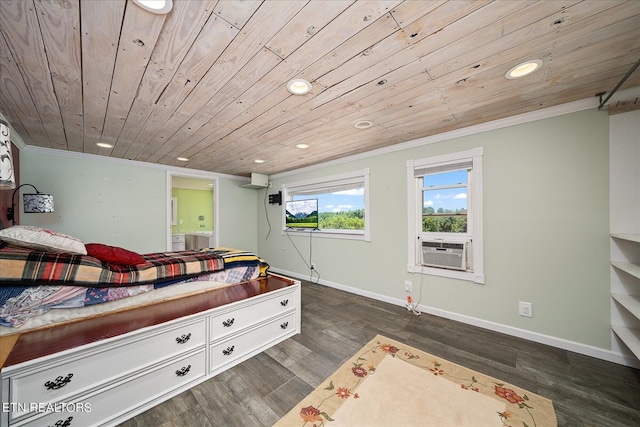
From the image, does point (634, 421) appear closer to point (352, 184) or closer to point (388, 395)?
point (388, 395)

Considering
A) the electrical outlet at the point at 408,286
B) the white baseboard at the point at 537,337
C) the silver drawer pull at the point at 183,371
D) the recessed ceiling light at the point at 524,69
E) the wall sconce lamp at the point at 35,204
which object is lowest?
the white baseboard at the point at 537,337

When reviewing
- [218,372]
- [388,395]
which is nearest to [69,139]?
[218,372]

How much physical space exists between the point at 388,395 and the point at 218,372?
132cm

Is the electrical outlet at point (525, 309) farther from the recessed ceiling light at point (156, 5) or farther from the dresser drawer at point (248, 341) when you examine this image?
the recessed ceiling light at point (156, 5)

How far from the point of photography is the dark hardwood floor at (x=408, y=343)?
4.58 feet

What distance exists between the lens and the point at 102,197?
140 inches

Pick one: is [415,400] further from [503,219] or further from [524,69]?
[524,69]

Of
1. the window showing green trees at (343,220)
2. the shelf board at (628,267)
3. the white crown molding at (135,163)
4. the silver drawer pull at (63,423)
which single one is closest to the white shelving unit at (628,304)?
the shelf board at (628,267)

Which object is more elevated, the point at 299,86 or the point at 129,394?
the point at 299,86

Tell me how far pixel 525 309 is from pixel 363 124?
2.56 meters

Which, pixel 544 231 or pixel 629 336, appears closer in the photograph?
pixel 629 336

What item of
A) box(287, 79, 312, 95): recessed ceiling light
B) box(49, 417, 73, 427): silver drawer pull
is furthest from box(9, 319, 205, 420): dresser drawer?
box(287, 79, 312, 95): recessed ceiling light

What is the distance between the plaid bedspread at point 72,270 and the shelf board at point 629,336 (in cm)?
355

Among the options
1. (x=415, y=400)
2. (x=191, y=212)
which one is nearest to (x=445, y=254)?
(x=415, y=400)
